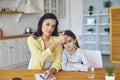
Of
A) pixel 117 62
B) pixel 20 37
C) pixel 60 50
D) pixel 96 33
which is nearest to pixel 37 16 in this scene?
pixel 20 37

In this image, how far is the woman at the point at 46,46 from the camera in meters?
2.04

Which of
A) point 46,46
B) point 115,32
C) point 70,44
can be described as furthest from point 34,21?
point 70,44

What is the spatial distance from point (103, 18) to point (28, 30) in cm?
249

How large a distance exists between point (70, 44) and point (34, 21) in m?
4.12

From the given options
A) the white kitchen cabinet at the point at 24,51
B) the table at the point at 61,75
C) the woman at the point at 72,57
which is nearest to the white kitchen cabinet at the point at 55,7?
the white kitchen cabinet at the point at 24,51

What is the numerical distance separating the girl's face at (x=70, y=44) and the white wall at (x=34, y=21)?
11.0 feet

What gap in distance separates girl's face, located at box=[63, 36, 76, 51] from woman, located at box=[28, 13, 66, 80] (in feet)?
0.24

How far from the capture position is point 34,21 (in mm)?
6145

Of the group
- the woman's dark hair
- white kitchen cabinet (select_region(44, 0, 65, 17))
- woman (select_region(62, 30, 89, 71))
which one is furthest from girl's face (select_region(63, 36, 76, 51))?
white kitchen cabinet (select_region(44, 0, 65, 17))

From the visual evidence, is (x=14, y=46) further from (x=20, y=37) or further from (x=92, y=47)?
(x=92, y=47)

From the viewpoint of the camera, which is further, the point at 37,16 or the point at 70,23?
the point at 70,23

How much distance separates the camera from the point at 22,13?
18.3 ft

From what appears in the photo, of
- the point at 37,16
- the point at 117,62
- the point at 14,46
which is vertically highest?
the point at 37,16

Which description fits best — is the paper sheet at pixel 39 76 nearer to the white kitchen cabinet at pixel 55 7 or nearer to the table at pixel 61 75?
the table at pixel 61 75
